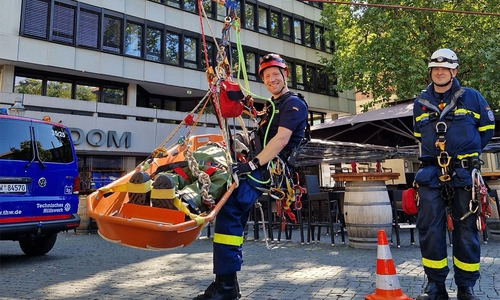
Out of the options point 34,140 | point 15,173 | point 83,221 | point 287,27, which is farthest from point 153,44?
point 15,173

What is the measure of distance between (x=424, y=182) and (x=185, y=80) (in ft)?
58.7

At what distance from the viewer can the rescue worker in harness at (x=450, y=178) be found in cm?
352

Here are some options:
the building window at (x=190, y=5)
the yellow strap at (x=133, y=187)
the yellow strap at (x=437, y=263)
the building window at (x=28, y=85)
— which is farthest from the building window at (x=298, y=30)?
the yellow strap at (x=133, y=187)

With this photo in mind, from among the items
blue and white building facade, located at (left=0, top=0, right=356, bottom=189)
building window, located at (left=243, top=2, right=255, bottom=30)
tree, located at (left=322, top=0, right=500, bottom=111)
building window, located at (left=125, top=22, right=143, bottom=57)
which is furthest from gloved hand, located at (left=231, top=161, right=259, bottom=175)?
building window, located at (left=243, top=2, right=255, bottom=30)

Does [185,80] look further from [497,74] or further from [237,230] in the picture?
[237,230]

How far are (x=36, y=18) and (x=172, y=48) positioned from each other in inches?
246

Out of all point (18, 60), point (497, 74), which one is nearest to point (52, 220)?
point (18, 60)

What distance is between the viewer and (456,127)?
367 cm

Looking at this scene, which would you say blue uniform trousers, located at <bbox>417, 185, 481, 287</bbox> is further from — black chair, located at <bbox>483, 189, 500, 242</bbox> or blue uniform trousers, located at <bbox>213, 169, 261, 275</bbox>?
black chair, located at <bbox>483, 189, 500, 242</bbox>

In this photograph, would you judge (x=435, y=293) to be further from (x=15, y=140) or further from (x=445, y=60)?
(x=15, y=140)

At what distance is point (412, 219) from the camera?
954 cm

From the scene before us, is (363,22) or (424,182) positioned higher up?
(363,22)

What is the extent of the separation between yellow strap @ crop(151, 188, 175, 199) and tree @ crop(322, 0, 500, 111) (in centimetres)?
1635

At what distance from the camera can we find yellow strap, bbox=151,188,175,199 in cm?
278
